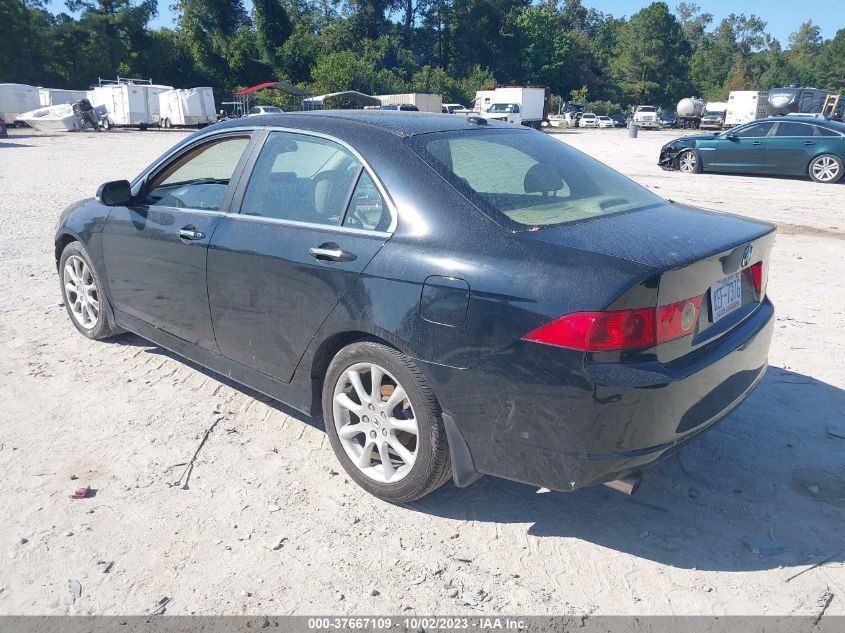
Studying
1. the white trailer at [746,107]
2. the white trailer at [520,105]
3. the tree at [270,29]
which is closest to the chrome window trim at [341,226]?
the white trailer at [520,105]

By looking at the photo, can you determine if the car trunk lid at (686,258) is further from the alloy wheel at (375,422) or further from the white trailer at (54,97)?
the white trailer at (54,97)

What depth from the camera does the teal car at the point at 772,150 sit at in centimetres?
1565

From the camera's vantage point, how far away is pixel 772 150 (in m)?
16.4

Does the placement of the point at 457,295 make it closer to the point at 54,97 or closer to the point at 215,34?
the point at 54,97

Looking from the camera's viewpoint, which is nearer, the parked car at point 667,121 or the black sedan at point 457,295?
the black sedan at point 457,295

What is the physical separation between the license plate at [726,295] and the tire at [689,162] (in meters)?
15.8

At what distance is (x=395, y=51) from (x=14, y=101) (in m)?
55.8

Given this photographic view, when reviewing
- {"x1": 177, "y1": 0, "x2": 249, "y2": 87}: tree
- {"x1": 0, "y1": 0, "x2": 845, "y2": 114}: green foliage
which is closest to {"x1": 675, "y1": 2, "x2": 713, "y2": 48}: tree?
{"x1": 0, "y1": 0, "x2": 845, "y2": 114}: green foliage

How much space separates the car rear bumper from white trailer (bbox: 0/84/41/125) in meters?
48.7

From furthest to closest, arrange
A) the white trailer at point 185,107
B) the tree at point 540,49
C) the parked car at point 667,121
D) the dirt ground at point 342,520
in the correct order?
1. the tree at point 540,49
2. the parked car at point 667,121
3. the white trailer at point 185,107
4. the dirt ground at point 342,520

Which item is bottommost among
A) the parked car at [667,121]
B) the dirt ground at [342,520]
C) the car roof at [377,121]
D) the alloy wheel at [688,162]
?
the parked car at [667,121]

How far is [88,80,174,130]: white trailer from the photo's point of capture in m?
41.1

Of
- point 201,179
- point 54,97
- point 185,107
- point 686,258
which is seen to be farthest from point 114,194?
point 54,97

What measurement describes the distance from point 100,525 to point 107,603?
534mm
